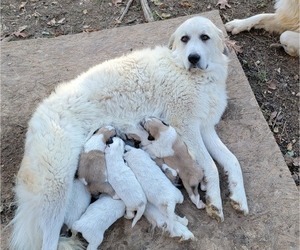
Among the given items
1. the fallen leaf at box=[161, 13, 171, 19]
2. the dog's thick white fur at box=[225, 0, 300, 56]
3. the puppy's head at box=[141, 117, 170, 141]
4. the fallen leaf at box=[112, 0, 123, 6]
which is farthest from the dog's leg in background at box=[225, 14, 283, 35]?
the puppy's head at box=[141, 117, 170, 141]

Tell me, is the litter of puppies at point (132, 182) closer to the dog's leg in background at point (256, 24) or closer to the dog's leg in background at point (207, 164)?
the dog's leg in background at point (207, 164)

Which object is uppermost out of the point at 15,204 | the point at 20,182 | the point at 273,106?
the point at 20,182

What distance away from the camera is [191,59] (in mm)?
4172

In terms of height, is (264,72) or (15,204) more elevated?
(15,204)

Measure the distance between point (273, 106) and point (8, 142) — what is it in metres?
2.90

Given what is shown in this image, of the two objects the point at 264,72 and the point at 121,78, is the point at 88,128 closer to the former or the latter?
the point at 121,78

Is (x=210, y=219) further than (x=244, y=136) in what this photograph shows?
No

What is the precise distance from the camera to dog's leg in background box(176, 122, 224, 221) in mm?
3771

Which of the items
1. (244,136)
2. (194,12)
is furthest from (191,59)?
(194,12)

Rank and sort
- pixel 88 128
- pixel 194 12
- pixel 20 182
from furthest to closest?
pixel 194 12 < pixel 88 128 < pixel 20 182

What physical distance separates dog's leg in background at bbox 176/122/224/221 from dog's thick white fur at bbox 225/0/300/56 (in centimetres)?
230

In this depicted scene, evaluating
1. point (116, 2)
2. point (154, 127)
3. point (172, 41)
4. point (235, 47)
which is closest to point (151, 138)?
point (154, 127)

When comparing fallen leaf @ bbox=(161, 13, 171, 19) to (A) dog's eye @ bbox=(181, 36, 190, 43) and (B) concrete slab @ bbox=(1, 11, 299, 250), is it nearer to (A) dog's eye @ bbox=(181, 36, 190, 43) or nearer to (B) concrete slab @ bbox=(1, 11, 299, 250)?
(B) concrete slab @ bbox=(1, 11, 299, 250)

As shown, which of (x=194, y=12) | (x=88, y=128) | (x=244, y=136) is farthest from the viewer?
(x=194, y=12)
